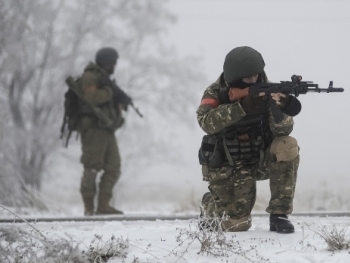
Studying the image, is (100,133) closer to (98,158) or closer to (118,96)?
(98,158)

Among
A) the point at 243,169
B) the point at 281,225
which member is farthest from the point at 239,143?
the point at 281,225

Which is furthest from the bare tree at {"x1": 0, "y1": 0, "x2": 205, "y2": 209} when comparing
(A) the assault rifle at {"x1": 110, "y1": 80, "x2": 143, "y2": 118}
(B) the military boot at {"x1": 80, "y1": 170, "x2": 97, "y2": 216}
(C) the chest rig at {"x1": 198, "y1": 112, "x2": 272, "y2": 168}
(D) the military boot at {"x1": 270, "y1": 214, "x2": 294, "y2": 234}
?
(D) the military boot at {"x1": 270, "y1": 214, "x2": 294, "y2": 234}

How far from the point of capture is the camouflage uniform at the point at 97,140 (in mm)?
7848

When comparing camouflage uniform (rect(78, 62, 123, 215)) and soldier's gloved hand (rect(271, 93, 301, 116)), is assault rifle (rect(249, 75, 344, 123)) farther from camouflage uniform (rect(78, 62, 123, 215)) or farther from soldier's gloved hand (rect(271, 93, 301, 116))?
camouflage uniform (rect(78, 62, 123, 215))

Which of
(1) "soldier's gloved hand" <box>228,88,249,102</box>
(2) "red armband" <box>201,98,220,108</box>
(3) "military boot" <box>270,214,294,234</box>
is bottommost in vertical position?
(3) "military boot" <box>270,214,294,234</box>

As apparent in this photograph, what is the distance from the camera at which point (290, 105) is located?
4340 millimetres

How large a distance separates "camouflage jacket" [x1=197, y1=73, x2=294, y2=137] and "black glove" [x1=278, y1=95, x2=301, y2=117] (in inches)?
3.1

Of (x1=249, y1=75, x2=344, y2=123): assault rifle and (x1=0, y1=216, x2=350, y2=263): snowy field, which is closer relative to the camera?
(x1=0, y1=216, x2=350, y2=263): snowy field

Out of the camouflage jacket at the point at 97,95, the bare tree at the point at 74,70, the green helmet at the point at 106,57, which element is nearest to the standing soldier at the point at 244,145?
the camouflage jacket at the point at 97,95

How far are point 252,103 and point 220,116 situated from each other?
0.79ft

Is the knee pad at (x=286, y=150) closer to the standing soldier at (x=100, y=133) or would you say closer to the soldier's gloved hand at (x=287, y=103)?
the soldier's gloved hand at (x=287, y=103)

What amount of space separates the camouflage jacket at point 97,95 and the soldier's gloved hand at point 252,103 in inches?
147

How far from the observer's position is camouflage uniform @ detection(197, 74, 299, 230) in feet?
14.5

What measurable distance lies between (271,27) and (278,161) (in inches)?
1959
